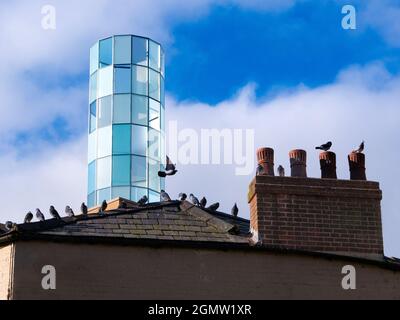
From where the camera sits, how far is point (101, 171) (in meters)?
33.6

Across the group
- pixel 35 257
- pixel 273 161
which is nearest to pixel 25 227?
pixel 35 257

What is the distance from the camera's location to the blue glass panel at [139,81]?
34125mm

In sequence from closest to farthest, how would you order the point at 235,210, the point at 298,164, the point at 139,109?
the point at 298,164 < the point at 235,210 < the point at 139,109

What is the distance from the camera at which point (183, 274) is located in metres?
14.1

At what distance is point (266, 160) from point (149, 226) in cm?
223

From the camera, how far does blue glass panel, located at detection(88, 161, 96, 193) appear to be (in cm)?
3362

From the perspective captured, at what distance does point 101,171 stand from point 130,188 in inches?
53.3

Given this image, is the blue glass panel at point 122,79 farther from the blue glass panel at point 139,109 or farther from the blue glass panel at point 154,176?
the blue glass panel at point 154,176

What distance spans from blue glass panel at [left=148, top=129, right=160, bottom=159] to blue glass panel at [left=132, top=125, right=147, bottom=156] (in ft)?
0.77

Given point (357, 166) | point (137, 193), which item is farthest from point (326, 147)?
point (137, 193)

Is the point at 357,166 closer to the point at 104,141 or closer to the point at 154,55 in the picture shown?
the point at 104,141

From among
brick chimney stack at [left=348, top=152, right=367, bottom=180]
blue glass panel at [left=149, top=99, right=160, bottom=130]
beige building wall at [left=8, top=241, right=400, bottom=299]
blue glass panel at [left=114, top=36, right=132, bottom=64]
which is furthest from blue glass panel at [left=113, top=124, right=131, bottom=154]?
beige building wall at [left=8, top=241, right=400, bottom=299]

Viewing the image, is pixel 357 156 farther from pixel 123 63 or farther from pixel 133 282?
pixel 123 63
